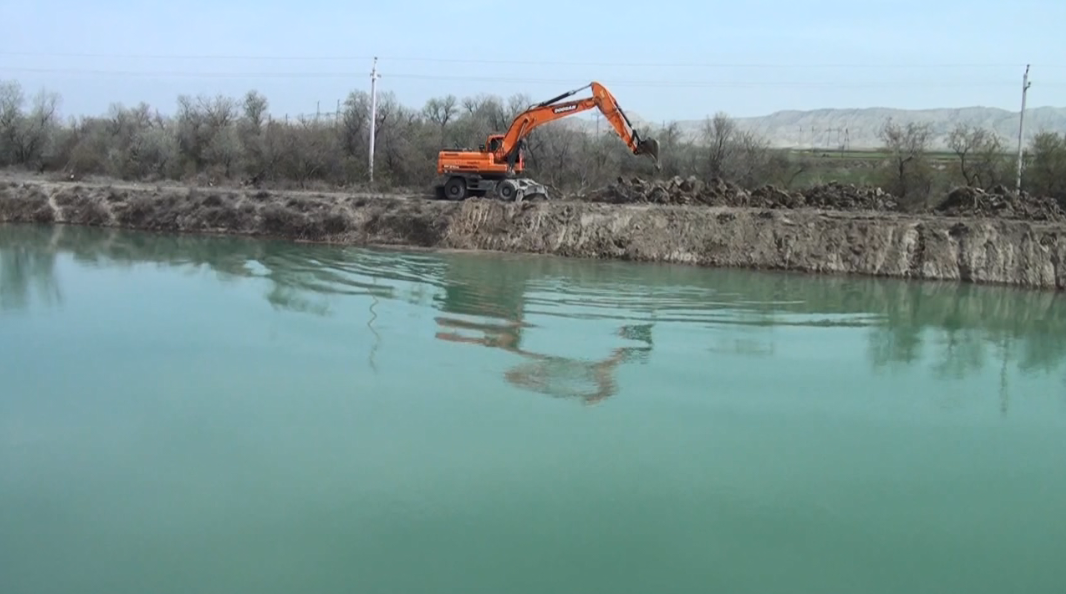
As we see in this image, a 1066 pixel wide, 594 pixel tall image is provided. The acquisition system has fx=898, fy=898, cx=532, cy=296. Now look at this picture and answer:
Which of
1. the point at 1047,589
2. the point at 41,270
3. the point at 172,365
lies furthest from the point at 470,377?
the point at 41,270

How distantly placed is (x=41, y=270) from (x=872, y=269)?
19.8 metres

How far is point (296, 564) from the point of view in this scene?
6633 mm

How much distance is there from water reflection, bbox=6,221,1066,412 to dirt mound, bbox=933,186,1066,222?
4.22m

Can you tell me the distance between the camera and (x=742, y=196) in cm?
2697

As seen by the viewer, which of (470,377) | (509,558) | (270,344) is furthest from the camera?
(270,344)

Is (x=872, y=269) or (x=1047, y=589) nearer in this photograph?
(x=1047, y=589)

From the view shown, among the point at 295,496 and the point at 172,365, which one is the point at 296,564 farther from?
the point at 172,365

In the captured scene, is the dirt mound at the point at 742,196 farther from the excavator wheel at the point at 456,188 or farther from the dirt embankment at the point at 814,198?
the excavator wheel at the point at 456,188

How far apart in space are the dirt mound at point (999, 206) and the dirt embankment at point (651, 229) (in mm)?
1439

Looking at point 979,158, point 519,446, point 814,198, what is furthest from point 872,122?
point 519,446

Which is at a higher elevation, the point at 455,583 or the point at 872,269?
the point at 872,269

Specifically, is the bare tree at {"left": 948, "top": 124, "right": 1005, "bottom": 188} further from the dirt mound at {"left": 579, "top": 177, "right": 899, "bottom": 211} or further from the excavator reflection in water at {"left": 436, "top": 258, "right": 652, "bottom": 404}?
the excavator reflection in water at {"left": 436, "top": 258, "right": 652, "bottom": 404}

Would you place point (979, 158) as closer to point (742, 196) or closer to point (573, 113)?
point (742, 196)

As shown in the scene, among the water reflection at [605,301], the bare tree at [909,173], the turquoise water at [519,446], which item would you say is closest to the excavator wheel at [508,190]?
the water reflection at [605,301]
